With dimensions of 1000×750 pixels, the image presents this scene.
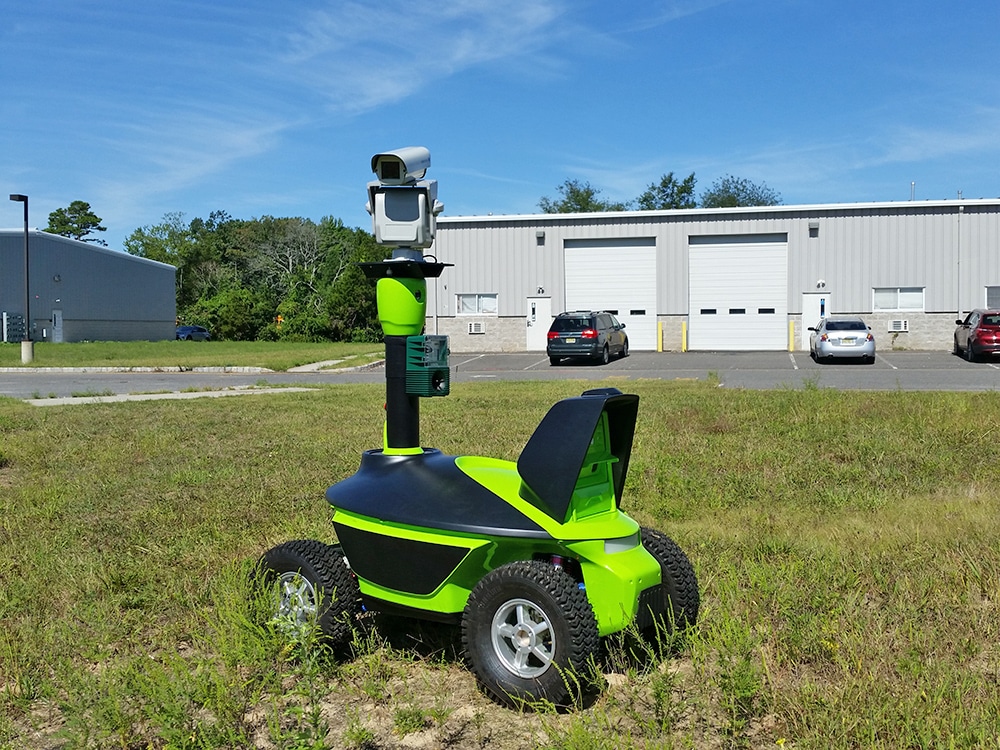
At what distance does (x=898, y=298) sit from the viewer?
3716 cm

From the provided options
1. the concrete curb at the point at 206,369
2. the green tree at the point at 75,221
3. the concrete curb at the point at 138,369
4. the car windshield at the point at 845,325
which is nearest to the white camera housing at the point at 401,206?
the concrete curb at the point at 206,369

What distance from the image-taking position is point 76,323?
175 feet

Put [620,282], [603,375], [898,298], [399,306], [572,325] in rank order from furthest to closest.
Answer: [620,282], [898,298], [572,325], [603,375], [399,306]

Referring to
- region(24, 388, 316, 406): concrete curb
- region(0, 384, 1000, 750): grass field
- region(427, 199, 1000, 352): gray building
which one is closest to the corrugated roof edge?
region(427, 199, 1000, 352): gray building

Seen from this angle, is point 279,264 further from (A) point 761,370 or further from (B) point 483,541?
(B) point 483,541

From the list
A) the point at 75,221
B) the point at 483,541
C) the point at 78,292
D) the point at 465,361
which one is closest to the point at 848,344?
the point at 465,361

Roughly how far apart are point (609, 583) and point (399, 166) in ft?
7.32

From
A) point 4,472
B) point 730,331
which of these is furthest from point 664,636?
point 730,331

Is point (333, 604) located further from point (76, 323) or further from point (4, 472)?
point (76, 323)

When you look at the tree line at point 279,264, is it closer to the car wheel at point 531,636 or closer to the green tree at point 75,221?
the green tree at point 75,221

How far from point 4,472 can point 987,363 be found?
28.1 m

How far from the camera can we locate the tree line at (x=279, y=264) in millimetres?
62688

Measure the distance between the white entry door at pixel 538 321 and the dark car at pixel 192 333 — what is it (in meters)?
33.1

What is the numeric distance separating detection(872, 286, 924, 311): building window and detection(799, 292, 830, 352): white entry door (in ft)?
6.13
